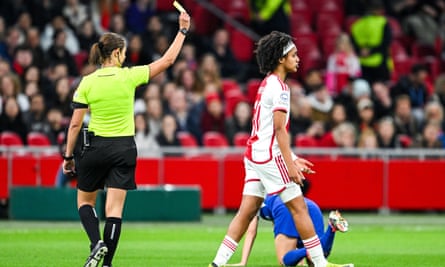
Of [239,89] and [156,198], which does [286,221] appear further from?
[239,89]

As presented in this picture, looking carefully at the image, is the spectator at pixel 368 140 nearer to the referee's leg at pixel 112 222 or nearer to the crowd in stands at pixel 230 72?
the crowd in stands at pixel 230 72

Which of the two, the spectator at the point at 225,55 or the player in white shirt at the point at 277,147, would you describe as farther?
the spectator at the point at 225,55

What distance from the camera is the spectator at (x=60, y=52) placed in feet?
80.2

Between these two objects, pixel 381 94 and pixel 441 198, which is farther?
pixel 381 94

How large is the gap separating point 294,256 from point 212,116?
11234mm

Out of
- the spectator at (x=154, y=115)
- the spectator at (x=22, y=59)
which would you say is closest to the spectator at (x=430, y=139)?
the spectator at (x=154, y=115)

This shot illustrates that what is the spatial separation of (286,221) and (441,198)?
10.7 m

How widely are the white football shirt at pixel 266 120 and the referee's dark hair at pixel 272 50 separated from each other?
0.46 feet

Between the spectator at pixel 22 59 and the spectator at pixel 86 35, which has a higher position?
the spectator at pixel 86 35

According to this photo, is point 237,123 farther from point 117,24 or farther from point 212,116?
point 117,24

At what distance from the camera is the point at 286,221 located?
13.0 m

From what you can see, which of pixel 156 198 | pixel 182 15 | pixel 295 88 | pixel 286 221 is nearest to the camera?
pixel 182 15

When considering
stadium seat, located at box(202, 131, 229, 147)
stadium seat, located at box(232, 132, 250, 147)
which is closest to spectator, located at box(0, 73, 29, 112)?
stadium seat, located at box(202, 131, 229, 147)

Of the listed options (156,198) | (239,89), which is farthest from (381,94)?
(156,198)
